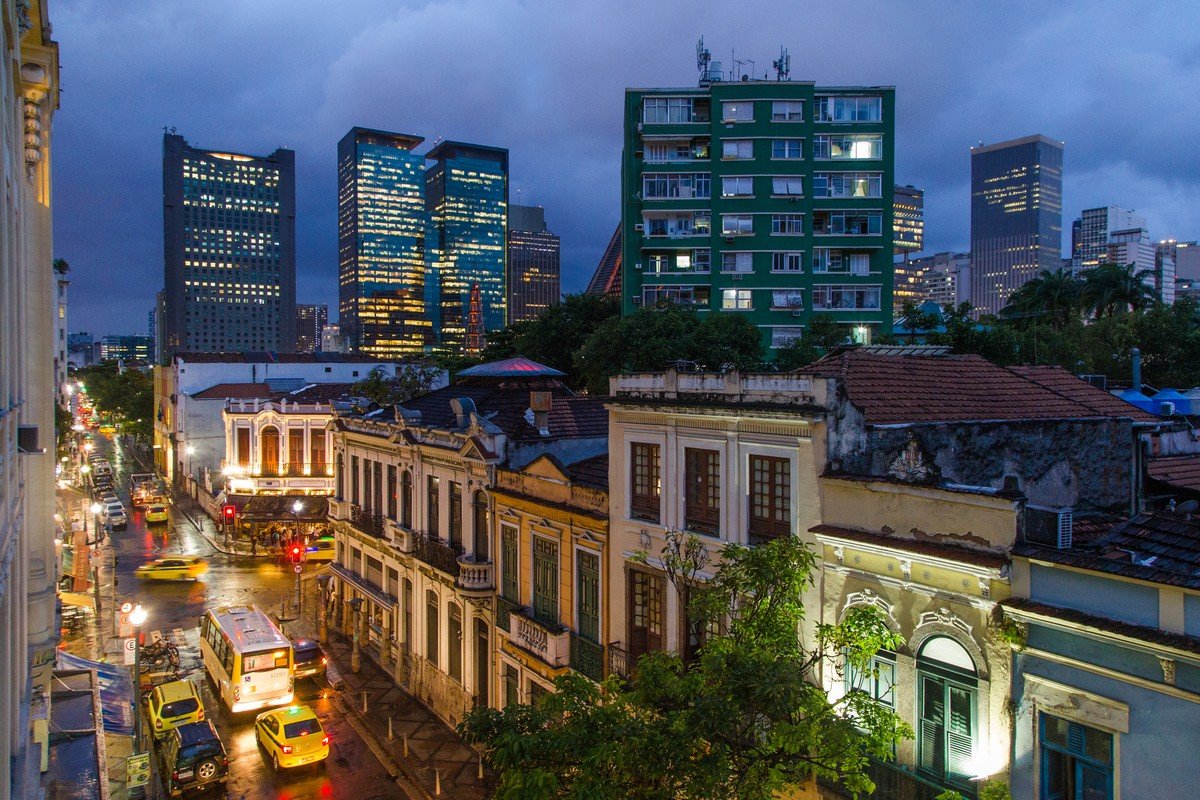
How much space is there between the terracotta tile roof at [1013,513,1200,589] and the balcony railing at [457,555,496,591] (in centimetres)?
1579

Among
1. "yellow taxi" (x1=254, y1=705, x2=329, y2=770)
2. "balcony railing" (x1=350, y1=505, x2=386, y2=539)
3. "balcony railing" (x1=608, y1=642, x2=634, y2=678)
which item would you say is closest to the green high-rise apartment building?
"balcony railing" (x1=350, y1=505, x2=386, y2=539)

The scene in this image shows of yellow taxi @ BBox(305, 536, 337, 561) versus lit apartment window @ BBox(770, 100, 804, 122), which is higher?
lit apartment window @ BBox(770, 100, 804, 122)

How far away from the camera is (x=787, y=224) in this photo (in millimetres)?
58500

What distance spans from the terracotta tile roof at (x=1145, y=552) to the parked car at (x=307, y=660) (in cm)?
2506

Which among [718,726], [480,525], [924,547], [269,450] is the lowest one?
[269,450]

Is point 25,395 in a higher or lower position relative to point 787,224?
lower

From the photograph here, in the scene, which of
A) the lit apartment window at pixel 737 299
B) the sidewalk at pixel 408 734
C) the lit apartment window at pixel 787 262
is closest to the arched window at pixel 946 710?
the sidewalk at pixel 408 734

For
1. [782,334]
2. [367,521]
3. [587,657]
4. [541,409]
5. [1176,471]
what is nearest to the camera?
[1176,471]

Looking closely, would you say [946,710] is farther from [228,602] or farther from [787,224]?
[787,224]

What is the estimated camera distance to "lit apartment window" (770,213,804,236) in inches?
2297

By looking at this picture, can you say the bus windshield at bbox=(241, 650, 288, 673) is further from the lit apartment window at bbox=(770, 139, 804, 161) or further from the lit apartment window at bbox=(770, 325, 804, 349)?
the lit apartment window at bbox=(770, 139, 804, 161)

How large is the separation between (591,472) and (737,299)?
39693 millimetres

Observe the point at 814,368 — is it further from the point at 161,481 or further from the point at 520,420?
the point at 161,481

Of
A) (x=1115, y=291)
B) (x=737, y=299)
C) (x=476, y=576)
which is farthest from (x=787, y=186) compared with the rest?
(x=476, y=576)
